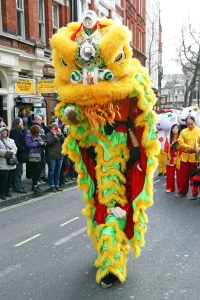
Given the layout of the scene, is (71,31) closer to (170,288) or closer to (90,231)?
(90,231)

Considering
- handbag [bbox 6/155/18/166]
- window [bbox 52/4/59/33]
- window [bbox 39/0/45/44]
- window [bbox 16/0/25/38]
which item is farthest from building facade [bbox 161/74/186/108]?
handbag [bbox 6/155/18/166]

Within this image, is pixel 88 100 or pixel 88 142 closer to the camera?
pixel 88 100

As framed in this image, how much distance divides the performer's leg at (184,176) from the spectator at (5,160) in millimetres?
3557

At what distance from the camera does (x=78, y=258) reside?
4.60 m

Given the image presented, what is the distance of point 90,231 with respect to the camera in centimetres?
414

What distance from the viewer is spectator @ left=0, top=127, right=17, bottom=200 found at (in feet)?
25.4

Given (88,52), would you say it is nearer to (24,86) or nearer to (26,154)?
(26,154)

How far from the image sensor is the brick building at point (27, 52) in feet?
45.8

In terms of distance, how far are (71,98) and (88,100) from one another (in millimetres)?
169

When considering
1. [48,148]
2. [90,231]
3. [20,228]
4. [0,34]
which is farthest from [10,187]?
[0,34]

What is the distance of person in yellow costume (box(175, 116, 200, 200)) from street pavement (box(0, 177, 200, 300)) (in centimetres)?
93

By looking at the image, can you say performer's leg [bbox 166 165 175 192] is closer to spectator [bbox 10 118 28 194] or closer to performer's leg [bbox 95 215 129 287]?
spectator [bbox 10 118 28 194]

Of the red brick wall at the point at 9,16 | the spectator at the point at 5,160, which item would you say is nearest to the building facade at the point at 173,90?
the red brick wall at the point at 9,16

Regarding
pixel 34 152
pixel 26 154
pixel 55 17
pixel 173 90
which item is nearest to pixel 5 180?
pixel 26 154
